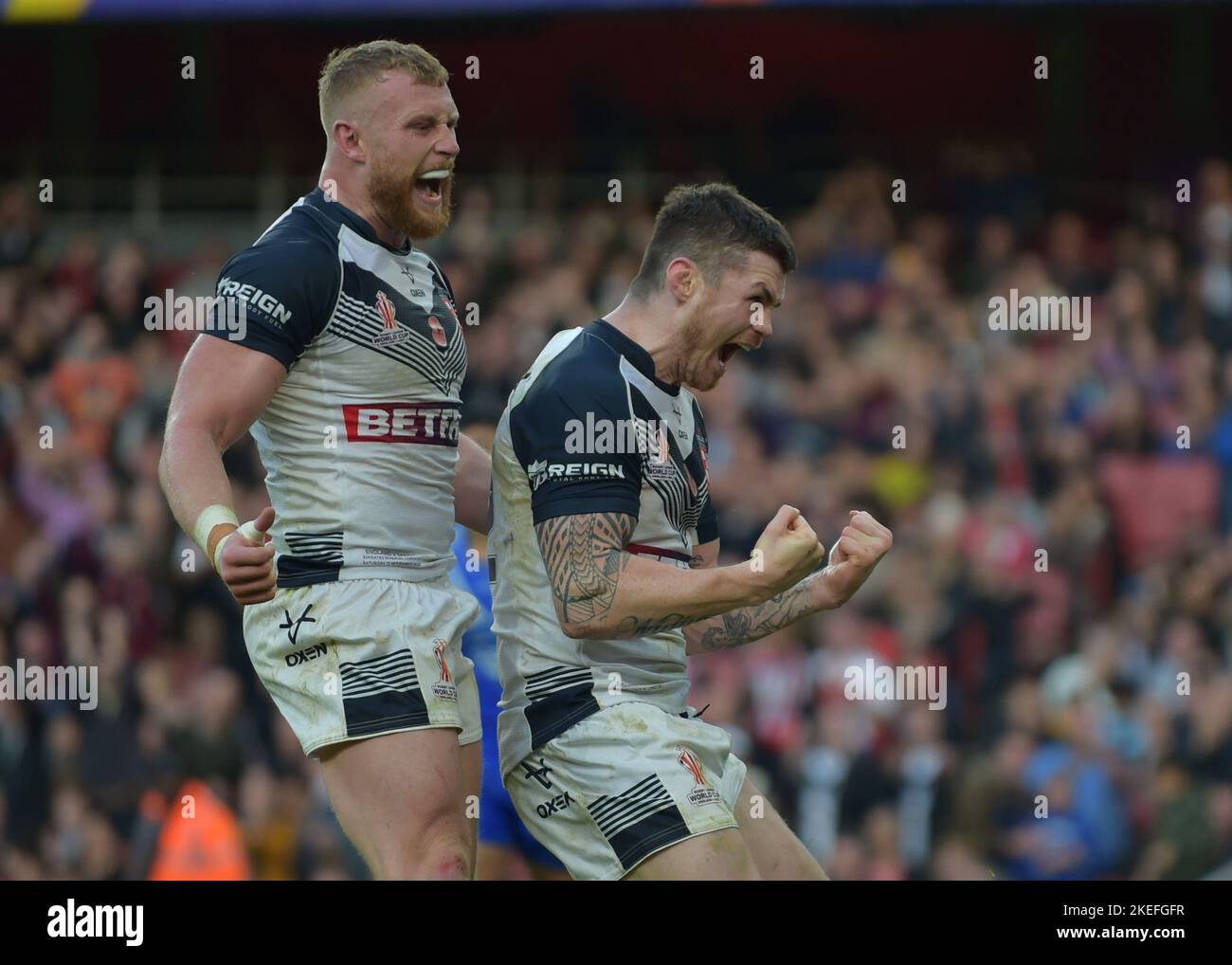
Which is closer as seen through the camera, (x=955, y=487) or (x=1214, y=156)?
(x=955, y=487)

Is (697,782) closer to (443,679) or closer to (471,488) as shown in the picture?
(443,679)

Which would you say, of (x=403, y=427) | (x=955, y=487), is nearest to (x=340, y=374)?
(x=403, y=427)

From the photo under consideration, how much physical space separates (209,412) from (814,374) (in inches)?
328

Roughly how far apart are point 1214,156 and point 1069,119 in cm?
132

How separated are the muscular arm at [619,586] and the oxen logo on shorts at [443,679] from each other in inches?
14.2

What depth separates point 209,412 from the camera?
13.4 feet

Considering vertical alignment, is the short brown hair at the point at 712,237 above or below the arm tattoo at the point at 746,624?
above

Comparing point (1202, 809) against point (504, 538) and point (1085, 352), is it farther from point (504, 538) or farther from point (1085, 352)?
point (504, 538)

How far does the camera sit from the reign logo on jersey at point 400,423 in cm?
430

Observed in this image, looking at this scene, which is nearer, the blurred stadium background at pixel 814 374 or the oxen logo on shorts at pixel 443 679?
the oxen logo on shorts at pixel 443 679

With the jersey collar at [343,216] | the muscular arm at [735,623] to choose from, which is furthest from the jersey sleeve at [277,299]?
the muscular arm at [735,623]

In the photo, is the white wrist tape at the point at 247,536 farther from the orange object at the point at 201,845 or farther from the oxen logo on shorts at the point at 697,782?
the orange object at the point at 201,845

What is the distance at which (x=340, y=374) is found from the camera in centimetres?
428
